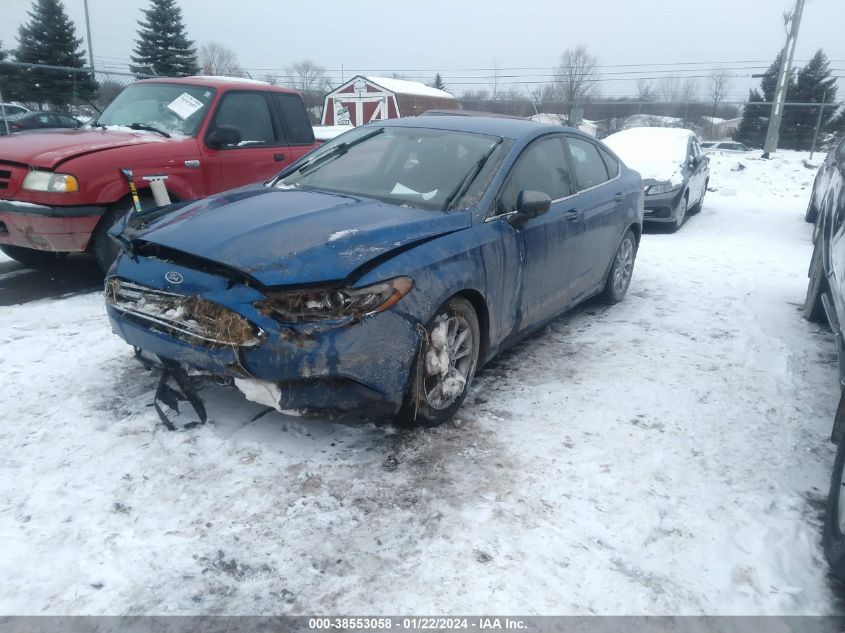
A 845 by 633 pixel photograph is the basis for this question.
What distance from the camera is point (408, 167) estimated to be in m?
3.98

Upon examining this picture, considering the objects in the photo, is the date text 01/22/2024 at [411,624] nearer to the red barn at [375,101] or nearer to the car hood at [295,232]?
the car hood at [295,232]

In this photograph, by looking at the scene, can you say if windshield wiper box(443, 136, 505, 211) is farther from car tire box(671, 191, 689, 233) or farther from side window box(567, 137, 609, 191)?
car tire box(671, 191, 689, 233)

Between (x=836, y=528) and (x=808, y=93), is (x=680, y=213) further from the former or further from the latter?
(x=808, y=93)

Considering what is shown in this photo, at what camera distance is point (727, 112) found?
42188 mm

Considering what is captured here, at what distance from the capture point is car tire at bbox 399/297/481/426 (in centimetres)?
314

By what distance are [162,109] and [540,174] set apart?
4.12 meters

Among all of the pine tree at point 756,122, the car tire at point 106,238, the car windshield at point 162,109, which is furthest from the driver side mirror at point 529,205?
the pine tree at point 756,122

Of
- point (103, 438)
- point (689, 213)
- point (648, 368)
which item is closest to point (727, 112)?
point (689, 213)

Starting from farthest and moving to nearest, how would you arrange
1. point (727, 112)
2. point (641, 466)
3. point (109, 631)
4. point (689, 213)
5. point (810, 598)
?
point (727, 112) → point (689, 213) → point (641, 466) → point (810, 598) → point (109, 631)

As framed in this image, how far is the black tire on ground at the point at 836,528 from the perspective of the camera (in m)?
2.31

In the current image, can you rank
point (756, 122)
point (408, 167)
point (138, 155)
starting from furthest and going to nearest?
point (756, 122)
point (138, 155)
point (408, 167)

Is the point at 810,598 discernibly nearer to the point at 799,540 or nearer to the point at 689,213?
the point at 799,540

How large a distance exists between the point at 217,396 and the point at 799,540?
9.91 ft

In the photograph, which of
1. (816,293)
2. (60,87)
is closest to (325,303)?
(816,293)
